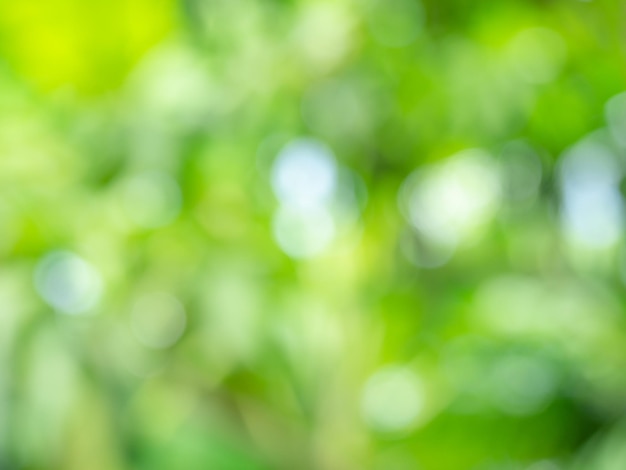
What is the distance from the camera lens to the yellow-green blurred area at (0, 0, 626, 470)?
0.76 m

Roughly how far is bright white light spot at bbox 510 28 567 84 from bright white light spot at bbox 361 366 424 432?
0.54m

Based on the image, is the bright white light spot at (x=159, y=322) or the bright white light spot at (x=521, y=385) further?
the bright white light spot at (x=521, y=385)

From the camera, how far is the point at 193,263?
2.76 feet

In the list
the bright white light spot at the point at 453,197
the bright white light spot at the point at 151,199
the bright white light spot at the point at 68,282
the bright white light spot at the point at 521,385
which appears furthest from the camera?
the bright white light spot at the point at 521,385

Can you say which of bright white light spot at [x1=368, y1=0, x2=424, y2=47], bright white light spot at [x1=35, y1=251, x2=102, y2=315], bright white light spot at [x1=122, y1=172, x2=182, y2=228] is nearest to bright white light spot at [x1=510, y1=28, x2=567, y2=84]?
bright white light spot at [x1=368, y1=0, x2=424, y2=47]

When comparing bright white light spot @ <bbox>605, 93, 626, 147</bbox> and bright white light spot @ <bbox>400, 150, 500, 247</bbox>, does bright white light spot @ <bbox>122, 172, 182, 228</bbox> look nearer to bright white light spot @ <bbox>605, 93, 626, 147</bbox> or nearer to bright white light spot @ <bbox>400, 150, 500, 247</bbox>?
bright white light spot @ <bbox>400, 150, 500, 247</bbox>

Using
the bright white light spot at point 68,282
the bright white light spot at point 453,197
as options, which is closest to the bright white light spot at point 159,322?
the bright white light spot at point 68,282

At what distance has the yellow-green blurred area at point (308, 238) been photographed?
2.48 ft

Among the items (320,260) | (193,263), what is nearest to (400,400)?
(320,260)

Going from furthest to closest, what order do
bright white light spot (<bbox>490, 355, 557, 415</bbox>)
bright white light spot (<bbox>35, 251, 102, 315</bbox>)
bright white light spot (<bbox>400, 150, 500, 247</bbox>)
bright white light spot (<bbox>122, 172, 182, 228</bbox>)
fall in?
bright white light spot (<bbox>490, 355, 557, 415</bbox>) → bright white light spot (<bbox>400, 150, 500, 247</bbox>) → bright white light spot (<bbox>122, 172, 182, 228</bbox>) → bright white light spot (<bbox>35, 251, 102, 315</bbox>)

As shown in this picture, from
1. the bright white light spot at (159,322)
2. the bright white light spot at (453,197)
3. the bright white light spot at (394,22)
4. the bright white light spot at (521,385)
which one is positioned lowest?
the bright white light spot at (521,385)

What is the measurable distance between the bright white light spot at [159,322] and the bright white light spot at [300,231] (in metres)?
0.17

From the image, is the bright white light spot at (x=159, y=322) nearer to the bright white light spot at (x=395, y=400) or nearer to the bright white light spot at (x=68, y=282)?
the bright white light spot at (x=68, y=282)

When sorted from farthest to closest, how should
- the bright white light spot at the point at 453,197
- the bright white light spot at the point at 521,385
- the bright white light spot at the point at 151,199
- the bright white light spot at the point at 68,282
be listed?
the bright white light spot at the point at 521,385
the bright white light spot at the point at 453,197
the bright white light spot at the point at 151,199
the bright white light spot at the point at 68,282
